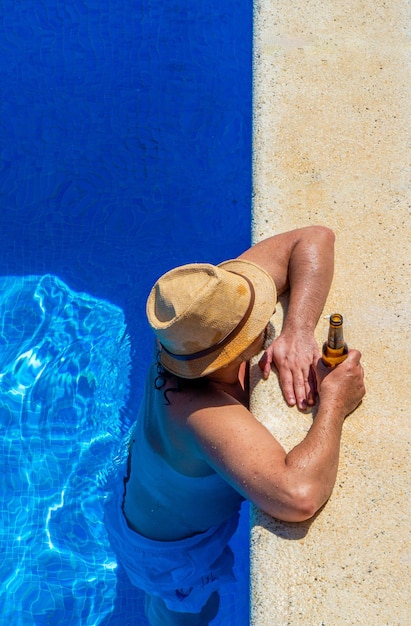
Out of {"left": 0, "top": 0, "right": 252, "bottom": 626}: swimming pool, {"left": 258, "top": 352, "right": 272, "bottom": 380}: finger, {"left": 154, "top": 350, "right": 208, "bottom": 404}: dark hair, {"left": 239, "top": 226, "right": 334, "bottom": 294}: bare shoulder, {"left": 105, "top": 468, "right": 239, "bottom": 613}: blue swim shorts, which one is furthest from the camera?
{"left": 0, "top": 0, "right": 252, "bottom": 626}: swimming pool

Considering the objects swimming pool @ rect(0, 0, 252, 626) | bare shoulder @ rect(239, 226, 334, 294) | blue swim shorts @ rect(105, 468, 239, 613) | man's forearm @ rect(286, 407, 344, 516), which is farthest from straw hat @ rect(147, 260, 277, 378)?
swimming pool @ rect(0, 0, 252, 626)

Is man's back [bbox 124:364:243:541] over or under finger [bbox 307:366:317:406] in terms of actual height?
under

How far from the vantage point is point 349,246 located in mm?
2875

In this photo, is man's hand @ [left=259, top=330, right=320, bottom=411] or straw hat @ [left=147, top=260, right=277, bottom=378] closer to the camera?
straw hat @ [left=147, top=260, right=277, bottom=378]

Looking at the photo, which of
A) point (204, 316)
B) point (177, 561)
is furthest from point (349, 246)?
point (177, 561)

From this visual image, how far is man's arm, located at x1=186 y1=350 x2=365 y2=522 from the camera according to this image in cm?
197

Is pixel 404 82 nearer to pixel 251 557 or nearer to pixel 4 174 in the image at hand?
pixel 251 557

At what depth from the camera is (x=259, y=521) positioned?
6.91 feet

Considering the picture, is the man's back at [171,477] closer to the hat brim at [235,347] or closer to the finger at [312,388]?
the hat brim at [235,347]

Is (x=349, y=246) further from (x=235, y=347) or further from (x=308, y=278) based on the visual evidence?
(x=235, y=347)

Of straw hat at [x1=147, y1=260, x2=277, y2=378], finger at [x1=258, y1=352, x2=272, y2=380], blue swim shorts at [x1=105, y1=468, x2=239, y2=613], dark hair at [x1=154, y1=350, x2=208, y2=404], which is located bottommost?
blue swim shorts at [x1=105, y1=468, x2=239, y2=613]

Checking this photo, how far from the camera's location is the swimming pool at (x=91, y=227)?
3955 millimetres

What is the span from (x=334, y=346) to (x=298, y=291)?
41 cm

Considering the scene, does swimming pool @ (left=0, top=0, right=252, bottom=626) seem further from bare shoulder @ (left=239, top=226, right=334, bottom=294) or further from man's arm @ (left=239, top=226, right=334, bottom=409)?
bare shoulder @ (left=239, top=226, right=334, bottom=294)
